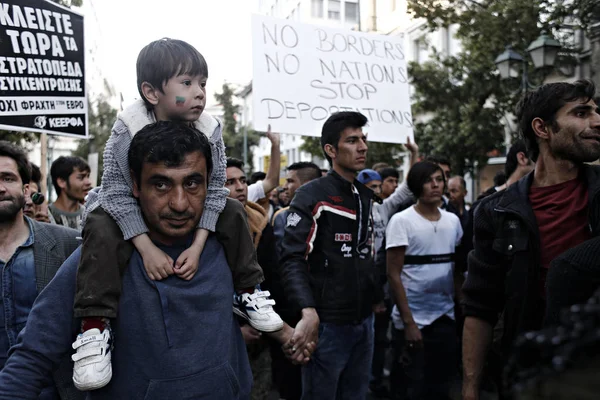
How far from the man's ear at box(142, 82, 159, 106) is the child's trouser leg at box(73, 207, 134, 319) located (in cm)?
57

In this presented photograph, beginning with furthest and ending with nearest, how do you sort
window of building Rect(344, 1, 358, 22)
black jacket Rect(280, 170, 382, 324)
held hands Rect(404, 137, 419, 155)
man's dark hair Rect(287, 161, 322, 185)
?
window of building Rect(344, 1, 358, 22)
man's dark hair Rect(287, 161, 322, 185)
held hands Rect(404, 137, 419, 155)
black jacket Rect(280, 170, 382, 324)

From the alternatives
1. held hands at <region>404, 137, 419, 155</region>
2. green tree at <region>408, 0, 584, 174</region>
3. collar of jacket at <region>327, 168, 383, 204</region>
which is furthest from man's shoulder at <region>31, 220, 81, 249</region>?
green tree at <region>408, 0, 584, 174</region>

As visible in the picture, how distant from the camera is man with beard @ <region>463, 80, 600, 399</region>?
8.03 ft

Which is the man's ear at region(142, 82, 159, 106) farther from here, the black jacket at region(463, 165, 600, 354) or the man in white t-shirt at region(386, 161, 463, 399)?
the man in white t-shirt at region(386, 161, 463, 399)

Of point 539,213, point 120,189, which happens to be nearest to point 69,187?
point 120,189

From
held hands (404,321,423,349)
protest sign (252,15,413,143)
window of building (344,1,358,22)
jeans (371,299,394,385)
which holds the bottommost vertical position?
jeans (371,299,394,385)

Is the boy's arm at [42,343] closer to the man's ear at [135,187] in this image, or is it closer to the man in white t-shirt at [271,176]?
the man's ear at [135,187]

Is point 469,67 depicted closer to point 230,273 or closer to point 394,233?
point 394,233

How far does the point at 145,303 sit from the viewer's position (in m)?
1.91

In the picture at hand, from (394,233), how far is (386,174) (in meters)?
3.00

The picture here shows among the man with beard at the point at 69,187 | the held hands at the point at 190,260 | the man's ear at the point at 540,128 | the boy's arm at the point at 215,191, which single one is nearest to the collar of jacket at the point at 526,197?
the man's ear at the point at 540,128

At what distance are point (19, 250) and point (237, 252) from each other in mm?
1431

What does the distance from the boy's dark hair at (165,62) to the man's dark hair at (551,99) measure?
4.84 feet

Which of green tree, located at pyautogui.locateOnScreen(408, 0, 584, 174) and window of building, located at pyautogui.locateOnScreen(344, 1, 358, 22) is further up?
window of building, located at pyautogui.locateOnScreen(344, 1, 358, 22)
